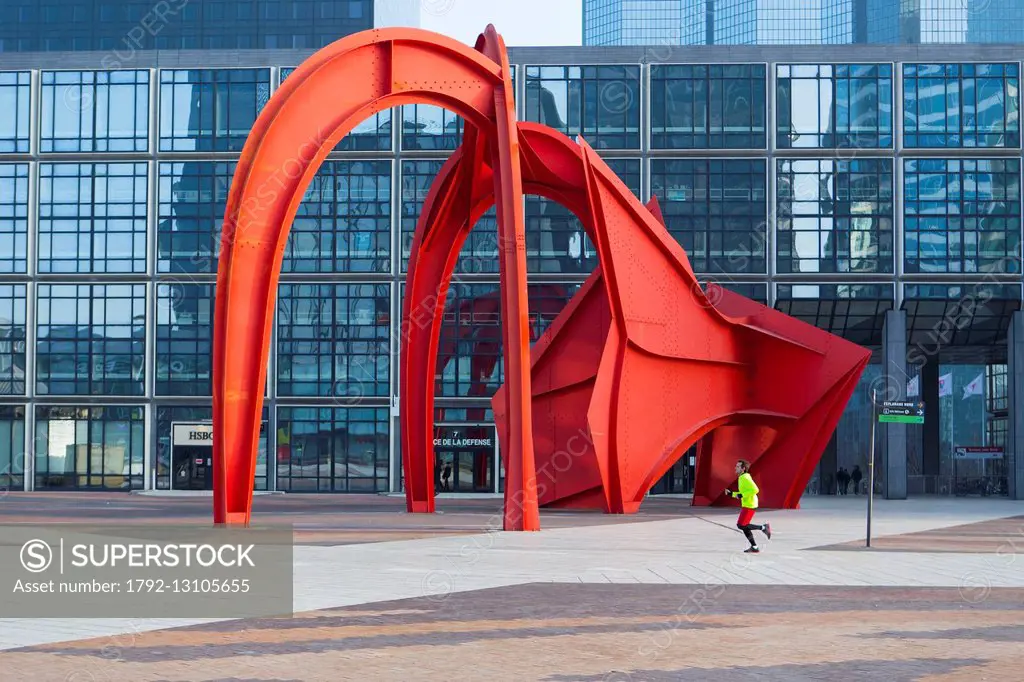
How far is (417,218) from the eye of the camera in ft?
195

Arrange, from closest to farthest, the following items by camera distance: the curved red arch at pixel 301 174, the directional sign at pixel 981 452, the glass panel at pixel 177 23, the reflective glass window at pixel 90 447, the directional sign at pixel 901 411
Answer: the curved red arch at pixel 301 174 < the directional sign at pixel 901 411 < the reflective glass window at pixel 90 447 < the directional sign at pixel 981 452 < the glass panel at pixel 177 23

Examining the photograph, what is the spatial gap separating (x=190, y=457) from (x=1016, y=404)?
3449cm

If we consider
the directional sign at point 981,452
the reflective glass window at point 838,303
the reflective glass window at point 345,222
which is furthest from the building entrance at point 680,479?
the reflective glass window at point 345,222

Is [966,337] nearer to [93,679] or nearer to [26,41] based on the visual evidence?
[93,679]

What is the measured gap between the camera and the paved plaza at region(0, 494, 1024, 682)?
32.9ft

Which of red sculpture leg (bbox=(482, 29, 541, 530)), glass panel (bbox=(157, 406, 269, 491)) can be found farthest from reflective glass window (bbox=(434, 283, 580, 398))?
red sculpture leg (bbox=(482, 29, 541, 530))

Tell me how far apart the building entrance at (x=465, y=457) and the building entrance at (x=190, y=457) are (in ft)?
32.6

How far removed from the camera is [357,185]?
196ft

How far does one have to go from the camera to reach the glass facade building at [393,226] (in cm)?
5775

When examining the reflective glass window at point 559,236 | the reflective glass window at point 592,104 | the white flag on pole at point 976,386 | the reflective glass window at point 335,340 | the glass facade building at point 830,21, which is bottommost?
the white flag on pole at point 976,386

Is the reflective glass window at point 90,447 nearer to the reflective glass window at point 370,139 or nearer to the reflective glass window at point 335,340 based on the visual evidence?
the reflective glass window at point 335,340

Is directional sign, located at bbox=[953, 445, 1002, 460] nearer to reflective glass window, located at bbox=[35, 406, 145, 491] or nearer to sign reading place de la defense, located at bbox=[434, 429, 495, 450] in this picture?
sign reading place de la defense, located at bbox=[434, 429, 495, 450]

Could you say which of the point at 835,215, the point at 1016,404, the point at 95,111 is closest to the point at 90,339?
the point at 95,111

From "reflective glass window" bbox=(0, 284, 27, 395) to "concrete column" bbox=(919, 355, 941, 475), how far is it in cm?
4058
